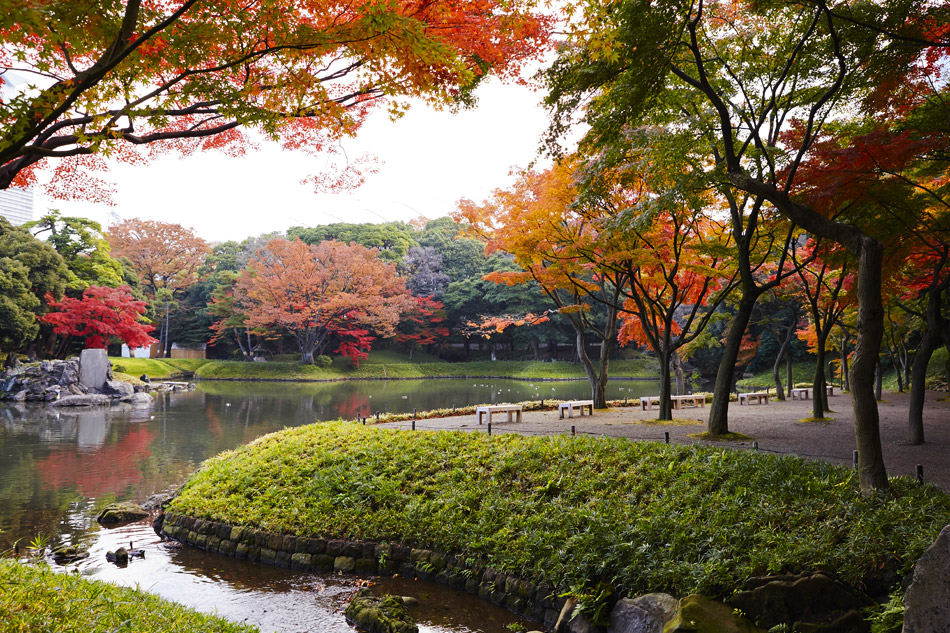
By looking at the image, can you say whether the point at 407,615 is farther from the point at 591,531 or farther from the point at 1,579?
the point at 1,579

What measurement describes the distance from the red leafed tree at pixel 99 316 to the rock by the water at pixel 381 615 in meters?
27.0

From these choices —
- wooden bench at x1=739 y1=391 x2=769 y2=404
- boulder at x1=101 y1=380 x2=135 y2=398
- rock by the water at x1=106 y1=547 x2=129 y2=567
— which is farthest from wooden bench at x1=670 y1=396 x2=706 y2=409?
boulder at x1=101 y1=380 x2=135 y2=398

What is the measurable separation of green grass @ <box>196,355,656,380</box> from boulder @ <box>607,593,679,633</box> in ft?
107

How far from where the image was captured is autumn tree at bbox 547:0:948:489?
5473 mm

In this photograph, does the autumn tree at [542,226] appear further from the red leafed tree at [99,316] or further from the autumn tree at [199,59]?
the red leafed tree at [99,316]

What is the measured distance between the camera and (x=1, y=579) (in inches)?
177

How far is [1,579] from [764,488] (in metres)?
7.09

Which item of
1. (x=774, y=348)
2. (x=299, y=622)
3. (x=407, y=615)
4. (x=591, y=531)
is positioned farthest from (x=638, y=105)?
(x=774, y=348)

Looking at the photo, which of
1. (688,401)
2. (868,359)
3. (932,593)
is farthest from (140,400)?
(932,593)

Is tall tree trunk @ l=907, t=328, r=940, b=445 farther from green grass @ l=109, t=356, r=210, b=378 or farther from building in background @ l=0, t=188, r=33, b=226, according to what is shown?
building in background @ l=0, t=188, r=33, b=226

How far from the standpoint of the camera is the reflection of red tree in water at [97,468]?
10117mm

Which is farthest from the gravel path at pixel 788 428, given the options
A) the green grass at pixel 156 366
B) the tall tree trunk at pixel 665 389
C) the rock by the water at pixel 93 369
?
the green grass at pixel 156 366

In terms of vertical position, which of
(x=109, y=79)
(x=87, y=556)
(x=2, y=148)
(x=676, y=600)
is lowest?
(x=87, y=556)

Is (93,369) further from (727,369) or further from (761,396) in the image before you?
(761,396)
